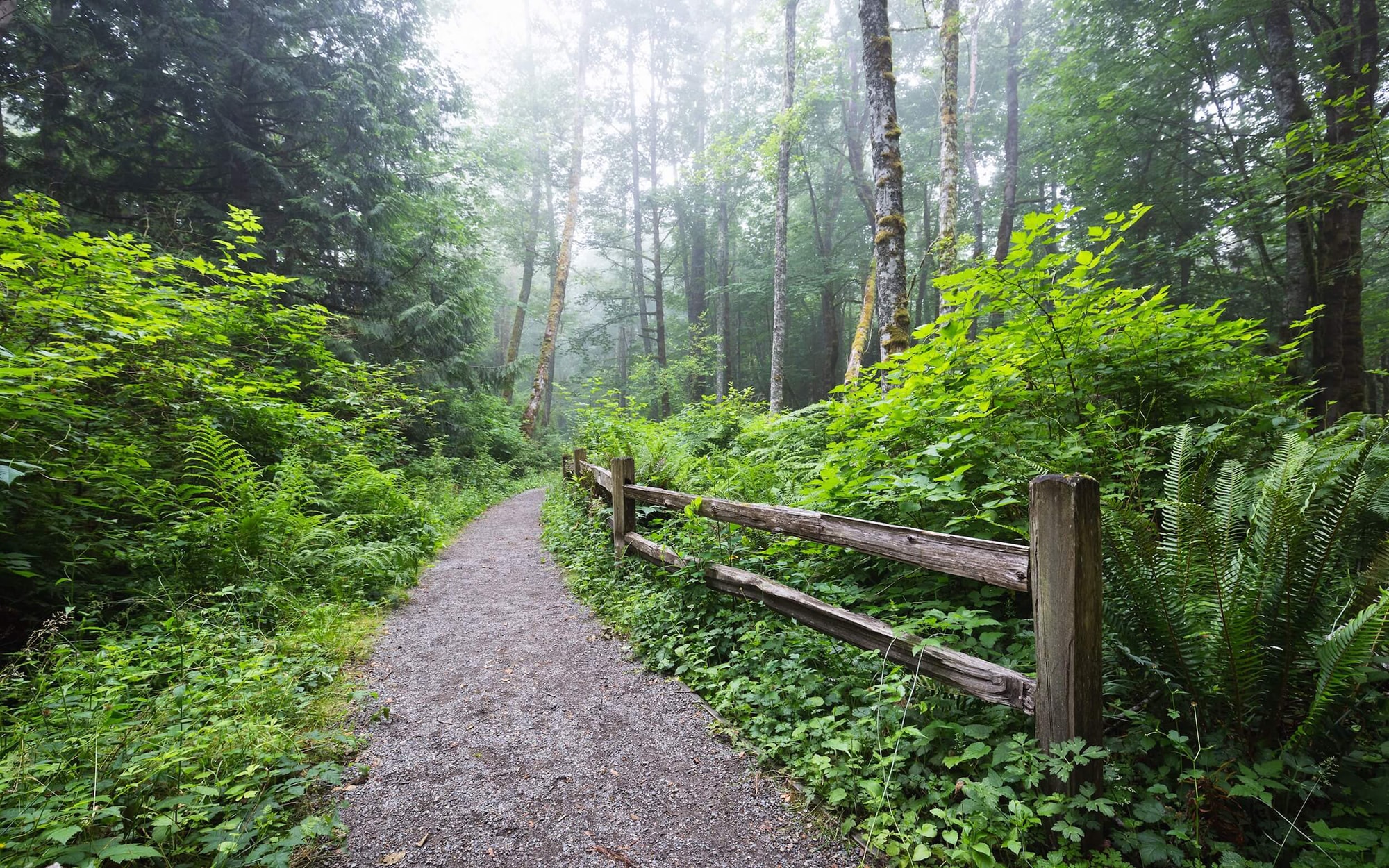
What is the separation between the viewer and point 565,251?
17281 mm

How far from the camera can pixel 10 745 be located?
83.2 inches

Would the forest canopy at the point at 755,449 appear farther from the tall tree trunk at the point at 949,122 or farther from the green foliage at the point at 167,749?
the tall tree trunk at the point at 949,122

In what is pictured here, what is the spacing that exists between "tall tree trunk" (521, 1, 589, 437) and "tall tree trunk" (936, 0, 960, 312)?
11.8 metres

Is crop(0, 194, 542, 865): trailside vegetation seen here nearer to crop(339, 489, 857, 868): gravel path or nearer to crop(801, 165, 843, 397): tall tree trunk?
crop(339, 489, 857, 868): gravel path

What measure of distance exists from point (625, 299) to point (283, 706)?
23.5 metres

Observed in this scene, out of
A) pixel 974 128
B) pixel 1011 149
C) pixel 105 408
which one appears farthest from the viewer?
pixel 974 128

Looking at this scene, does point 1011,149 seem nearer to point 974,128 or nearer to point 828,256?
point 974,128

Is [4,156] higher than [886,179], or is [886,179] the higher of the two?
[4,156]

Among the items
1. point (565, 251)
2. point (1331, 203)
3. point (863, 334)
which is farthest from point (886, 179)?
point (565, 251)

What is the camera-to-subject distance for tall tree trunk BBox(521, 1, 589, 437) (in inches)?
683

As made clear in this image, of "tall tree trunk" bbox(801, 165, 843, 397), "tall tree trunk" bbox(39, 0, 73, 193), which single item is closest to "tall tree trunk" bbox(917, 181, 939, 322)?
"tall tree trunk" bbox(801, 165, 843, 397)

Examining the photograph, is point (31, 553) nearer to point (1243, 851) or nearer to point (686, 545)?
point (686, 545)

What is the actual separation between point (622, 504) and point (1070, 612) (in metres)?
4.30

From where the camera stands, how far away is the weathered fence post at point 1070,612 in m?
1.79
